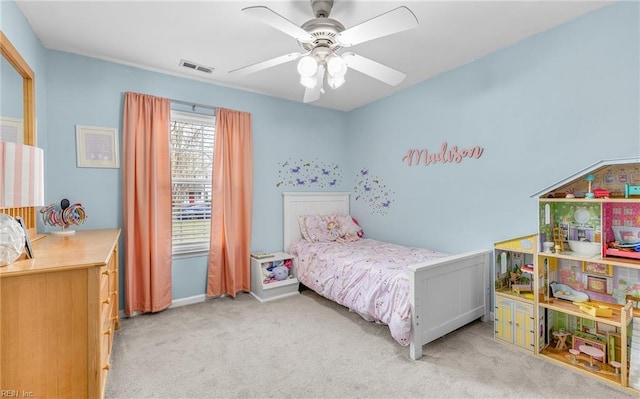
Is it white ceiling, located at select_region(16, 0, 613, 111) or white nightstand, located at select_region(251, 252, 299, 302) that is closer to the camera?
white ceiling, located at select_region(16, 0, 613, 111)

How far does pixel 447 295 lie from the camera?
2410 mm

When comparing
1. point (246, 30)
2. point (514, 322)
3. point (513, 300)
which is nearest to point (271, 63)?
point (246, 30)

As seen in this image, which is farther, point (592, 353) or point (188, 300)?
point (188, 300)

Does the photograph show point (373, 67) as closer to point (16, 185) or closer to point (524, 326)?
point (16, 185)

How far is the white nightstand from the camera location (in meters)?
3.39

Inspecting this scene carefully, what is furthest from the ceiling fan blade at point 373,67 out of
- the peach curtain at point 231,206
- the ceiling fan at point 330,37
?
the peach curtain at point 231,206

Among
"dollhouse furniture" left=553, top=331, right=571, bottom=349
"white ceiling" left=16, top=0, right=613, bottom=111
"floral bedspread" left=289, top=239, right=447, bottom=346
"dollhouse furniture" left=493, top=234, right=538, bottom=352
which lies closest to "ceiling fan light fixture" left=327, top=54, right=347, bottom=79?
"white ceiling" left=16, top=0, right=613, bottom=111

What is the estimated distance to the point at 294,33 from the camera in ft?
5.85

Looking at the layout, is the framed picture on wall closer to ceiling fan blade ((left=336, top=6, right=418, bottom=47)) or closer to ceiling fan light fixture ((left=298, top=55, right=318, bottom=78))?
ceiling fan light fixture ((left=298, top=55, right=318, bottom=78))

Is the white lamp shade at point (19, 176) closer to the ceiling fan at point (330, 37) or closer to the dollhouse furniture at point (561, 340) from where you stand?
the ceiling fan at point (330, 37)

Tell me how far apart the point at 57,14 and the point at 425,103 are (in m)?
3.36

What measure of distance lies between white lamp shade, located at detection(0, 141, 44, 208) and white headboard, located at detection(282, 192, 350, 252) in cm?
270

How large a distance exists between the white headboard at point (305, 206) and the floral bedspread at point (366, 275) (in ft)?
0.69

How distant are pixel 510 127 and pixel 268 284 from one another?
292cm
